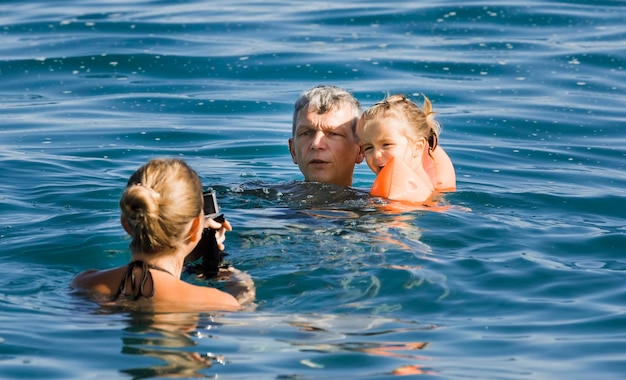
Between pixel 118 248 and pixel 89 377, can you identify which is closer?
pixel 89 377

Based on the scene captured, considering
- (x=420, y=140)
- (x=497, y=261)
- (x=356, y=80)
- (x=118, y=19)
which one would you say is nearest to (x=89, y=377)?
(x=497, y=261)

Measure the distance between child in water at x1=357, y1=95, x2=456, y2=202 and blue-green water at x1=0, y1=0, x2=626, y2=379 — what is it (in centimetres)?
20

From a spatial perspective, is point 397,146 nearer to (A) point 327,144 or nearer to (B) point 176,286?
(A) point 327,144

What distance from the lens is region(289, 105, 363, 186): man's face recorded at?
8352 mm

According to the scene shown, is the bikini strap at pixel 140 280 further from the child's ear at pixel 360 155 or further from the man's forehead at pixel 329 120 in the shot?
the child's ear at pixel 360 155

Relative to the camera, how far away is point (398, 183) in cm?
781

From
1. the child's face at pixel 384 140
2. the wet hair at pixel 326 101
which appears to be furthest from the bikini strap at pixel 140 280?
the wet hair at pixel 326 101

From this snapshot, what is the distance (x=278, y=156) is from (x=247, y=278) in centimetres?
472

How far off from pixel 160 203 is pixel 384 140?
109 inches

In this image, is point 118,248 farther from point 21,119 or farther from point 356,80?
point 356,80

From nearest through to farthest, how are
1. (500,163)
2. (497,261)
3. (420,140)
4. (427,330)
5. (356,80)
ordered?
(427,330), (497,261), (420,140), (500,163), (356,80)

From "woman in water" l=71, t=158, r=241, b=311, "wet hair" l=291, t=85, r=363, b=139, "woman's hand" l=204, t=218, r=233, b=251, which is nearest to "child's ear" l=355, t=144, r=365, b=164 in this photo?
"wet hair" l=291, t=85, r=363, b=139

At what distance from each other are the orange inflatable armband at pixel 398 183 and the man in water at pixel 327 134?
0.58 meters

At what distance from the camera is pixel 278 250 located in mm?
7070
